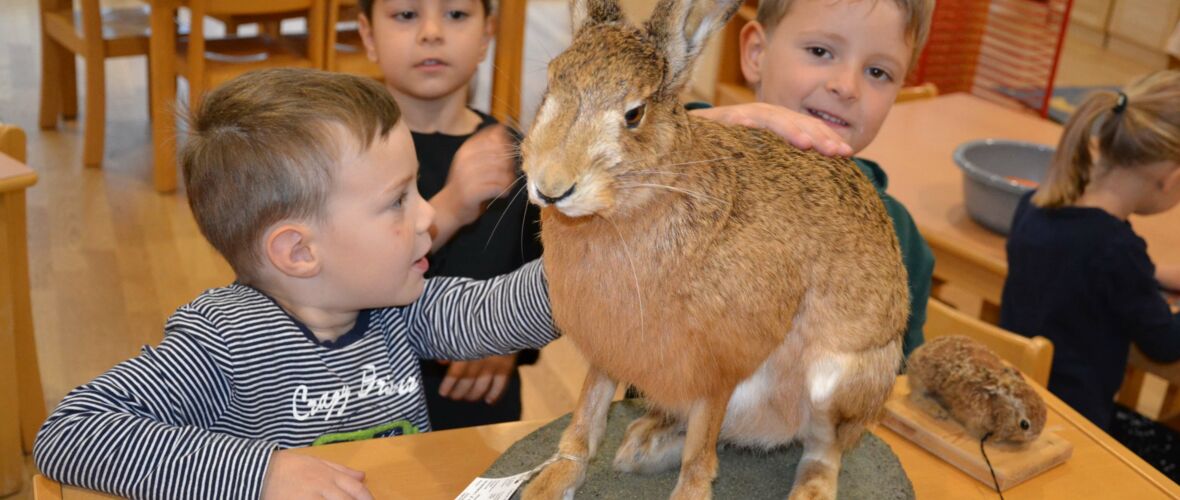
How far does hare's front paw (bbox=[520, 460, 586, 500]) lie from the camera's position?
140cm

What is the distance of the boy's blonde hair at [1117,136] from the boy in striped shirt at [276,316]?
161 centimetres

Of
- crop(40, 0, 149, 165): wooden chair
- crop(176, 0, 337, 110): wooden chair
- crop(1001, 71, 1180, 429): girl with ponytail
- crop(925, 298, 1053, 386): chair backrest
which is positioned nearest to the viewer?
crop(925, 298, 1053, 386): chair backrest

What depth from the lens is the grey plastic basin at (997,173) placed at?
8.93 ft

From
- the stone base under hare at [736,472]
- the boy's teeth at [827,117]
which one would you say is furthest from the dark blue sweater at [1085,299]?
the stone base under hare at [736,472]

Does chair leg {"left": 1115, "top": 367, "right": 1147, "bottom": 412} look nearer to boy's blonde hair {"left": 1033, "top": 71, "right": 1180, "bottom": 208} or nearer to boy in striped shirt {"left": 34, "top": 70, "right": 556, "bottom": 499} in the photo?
boy's blonde hair {"left": 1033, "top": 71, "right": 1180, "bottom": 208}

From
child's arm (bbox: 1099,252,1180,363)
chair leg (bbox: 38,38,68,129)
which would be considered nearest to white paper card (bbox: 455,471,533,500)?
child's arm (bbox: 1099,252,1180,363)

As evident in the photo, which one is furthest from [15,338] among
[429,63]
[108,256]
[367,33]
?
[108,256]

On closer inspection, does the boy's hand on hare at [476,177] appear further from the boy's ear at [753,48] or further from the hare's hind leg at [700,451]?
the hare's hind leg at [700,451]

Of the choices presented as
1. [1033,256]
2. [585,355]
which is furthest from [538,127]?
[1033,256]

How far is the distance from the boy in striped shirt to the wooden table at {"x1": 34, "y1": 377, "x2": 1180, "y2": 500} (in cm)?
8

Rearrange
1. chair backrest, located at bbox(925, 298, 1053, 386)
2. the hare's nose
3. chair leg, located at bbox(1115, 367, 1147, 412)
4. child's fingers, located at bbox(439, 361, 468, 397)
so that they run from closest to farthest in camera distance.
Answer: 1. the hare's nose
2. chair backrest, located at bbox(925, 298, 1053, 386)
3. child's fingers, located at bbox(439, 361, 468, 397)
4. chair leg, located at bbox(1115, 367, 1147, 412)

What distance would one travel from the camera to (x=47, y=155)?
191 inches

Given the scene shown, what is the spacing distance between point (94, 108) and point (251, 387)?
3.72 metres

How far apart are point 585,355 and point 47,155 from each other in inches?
170
